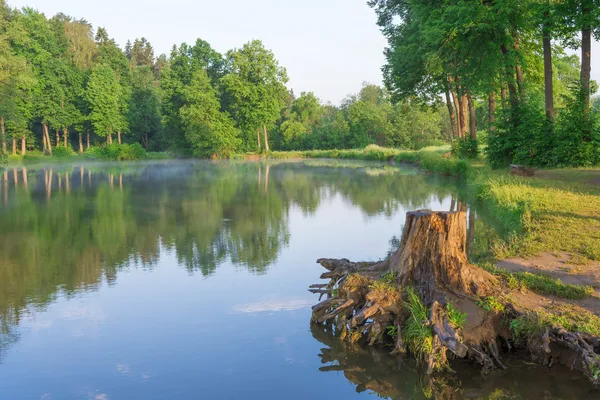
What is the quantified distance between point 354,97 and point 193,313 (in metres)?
106

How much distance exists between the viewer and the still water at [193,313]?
5891mm

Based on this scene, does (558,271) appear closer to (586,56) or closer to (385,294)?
(385,294)

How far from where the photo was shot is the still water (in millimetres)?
5891

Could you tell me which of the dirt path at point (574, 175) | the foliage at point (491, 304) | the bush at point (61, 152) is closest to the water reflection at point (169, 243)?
Result: the foliage at point (491, 304)

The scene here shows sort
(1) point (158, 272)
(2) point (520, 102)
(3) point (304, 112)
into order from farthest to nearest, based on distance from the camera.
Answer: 1. (3) point (304, 112)
2. (2) point (520, 102)
3. (1) point (158, 272)

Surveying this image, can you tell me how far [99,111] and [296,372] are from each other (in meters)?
65.0

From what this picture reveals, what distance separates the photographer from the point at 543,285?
279 inches

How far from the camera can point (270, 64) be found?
2822 inches

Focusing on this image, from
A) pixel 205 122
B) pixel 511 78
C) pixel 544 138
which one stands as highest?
pixel 205 122

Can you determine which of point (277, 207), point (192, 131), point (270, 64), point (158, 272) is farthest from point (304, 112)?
point (158, 272)

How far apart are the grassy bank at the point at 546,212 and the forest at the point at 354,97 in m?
3.80

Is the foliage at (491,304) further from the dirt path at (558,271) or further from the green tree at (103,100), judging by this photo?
the green tree at (103,100)

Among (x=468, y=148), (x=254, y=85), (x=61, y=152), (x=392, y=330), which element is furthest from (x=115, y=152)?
(x=392, y=330)

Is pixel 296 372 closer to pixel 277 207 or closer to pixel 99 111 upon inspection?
pixel 277 207
